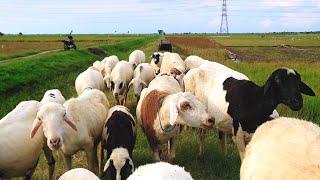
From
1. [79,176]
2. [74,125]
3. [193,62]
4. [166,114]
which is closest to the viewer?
[79,176]

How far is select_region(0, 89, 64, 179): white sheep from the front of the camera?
775 cm

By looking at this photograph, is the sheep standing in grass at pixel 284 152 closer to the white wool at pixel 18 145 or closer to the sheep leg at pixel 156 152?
the sheep leg at pixel 156 152

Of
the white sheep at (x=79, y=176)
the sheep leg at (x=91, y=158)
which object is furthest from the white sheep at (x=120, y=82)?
the white sheep at (x=79, y=176)

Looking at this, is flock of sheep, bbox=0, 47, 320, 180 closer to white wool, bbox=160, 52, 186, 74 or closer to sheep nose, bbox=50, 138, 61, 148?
sheep nose, bbox=50, 138, 61, 148

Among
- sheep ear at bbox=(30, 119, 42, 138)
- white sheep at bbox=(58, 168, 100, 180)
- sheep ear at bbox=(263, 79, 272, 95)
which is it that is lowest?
white sheep at bbox=(58, 168, 100, 180)

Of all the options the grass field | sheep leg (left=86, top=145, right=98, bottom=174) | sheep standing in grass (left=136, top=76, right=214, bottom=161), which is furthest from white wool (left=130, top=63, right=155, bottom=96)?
the grass field

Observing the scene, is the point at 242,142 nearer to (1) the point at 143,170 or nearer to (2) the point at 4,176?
(1) the point at 143,170

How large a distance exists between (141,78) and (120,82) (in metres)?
0.85

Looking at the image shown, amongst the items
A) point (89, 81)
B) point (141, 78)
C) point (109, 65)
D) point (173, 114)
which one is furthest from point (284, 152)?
point (109, 65)

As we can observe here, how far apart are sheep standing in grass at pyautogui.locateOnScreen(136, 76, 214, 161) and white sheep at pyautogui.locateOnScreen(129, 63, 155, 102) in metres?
3.97

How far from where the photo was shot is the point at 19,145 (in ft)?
26.0

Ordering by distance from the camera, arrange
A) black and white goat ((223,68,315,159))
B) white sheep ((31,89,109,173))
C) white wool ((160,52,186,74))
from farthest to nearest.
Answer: white wool ((160,52,186,74))
black and white goat ((223,68,315,159))
white sheep ((31,89,109,173))

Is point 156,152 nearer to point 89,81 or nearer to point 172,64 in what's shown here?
point 172,64

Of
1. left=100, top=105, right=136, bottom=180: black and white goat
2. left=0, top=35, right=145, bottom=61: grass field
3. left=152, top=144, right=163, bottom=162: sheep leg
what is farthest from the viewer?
left=0, top=35, right=145, bottom=61: grass field
